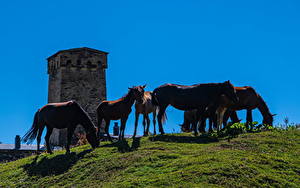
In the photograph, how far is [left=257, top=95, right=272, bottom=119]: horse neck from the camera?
21783 millimetres

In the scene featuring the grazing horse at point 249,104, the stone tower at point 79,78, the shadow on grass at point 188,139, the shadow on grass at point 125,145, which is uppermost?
the stone tower at point 79,78

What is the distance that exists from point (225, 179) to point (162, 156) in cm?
344

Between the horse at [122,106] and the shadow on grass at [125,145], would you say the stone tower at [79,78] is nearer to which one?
the horse at [122,106]

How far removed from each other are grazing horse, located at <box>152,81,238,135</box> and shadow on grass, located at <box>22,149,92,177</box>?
4301mm

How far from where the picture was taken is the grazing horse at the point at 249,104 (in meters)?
21.3

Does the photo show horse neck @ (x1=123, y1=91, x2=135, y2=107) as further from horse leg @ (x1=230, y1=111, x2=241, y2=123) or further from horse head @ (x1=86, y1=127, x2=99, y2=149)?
horse leg @ (x1=230, y1=111, x2=241, y2=123)

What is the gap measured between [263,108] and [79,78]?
27348 mm

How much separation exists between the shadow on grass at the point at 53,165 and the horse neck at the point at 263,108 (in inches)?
343

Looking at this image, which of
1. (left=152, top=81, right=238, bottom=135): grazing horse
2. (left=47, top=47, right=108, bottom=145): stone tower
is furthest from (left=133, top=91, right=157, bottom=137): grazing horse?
(left=47, top=47, right=108, bottom=145): stone tower

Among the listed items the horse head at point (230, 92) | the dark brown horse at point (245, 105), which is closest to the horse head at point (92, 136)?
the dark brown horse at point (245, 105)

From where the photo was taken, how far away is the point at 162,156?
51.8 ft

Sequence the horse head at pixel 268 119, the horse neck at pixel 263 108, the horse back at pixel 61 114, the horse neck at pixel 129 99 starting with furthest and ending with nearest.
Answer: the horse head at pixel 268 119
the horse neck at pixel 263 108
the horse neck at pixel 129 99
the horse back at pixel 61 114

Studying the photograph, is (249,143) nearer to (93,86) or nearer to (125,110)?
(125,110)

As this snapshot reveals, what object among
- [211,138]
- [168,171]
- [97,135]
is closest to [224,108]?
[211,138]
